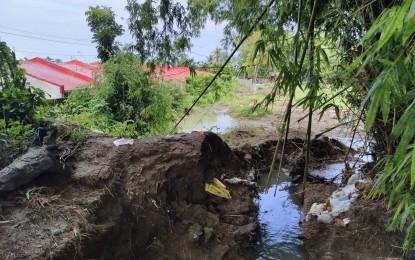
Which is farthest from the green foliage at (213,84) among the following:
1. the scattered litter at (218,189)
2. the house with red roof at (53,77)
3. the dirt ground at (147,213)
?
the house with red roof at (53,77)

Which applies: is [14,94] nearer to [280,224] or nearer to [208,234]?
[208,234]

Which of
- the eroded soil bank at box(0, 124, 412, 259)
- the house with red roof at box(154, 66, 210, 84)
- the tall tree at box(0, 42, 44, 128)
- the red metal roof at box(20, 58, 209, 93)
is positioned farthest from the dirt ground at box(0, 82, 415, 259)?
the red metal roof at box(20, 58, 209, 93)

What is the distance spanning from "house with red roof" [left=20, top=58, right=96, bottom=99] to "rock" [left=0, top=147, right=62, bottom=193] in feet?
14.0

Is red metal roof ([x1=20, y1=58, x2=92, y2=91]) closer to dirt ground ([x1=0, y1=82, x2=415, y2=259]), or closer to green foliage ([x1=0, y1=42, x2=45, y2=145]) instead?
green foliage ([x1=0, y1=42, x2=45, y2=145])

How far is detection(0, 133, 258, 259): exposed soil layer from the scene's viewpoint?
275 centimetres

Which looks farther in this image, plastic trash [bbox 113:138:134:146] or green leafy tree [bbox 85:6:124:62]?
green leafy tree [bbox 85:6:124:62]

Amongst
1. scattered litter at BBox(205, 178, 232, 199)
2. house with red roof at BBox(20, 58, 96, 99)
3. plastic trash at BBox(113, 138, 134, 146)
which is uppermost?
house with red roof at BBox(20, 58, 96, 99)

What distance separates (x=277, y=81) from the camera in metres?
2.13

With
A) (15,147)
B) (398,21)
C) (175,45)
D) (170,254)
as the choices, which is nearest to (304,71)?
(398,21)

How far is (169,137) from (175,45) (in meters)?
1.27

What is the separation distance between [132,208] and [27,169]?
3.76 feet

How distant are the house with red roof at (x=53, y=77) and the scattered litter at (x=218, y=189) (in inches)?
174

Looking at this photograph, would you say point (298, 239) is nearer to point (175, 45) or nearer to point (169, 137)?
point (169, 137)

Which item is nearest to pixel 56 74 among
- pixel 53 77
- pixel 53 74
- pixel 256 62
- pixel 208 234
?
pixel 53 74
